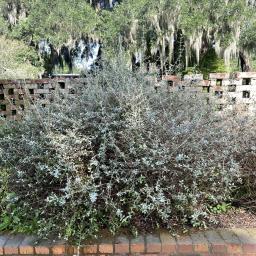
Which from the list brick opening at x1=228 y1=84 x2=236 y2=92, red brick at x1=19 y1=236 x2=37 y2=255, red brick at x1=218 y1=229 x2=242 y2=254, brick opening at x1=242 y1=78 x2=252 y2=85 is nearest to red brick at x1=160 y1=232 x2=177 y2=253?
red brick at x1=218 y1=229 x2=242 y2=254

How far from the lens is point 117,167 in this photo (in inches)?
82.2

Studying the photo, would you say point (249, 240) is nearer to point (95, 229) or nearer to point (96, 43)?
point (95, 229)

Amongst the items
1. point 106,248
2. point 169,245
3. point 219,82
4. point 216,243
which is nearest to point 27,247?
point 106,248

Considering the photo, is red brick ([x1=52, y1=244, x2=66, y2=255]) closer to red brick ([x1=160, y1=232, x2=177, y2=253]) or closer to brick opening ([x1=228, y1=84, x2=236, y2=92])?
red brick ([x1=160, y1=232, x2=177, y2=253])

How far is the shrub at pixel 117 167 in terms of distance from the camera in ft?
6.50

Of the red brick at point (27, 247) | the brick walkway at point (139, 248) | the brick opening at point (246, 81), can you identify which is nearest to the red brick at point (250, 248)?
→ the brick walkway at point (139, 248)

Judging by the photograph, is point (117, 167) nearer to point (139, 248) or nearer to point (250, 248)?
point (139, 248)

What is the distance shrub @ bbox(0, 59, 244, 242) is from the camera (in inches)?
78.0

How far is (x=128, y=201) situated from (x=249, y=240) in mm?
808

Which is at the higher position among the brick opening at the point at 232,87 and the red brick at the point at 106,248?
the brick opening at the point at 232,87

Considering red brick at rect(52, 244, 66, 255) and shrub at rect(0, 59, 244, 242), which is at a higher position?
shrub at rect(0, 59, 244, 242)

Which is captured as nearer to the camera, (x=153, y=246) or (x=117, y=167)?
(x=153, y=246)

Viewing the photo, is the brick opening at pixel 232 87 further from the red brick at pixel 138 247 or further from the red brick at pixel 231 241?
the red brick at pixel 138 247

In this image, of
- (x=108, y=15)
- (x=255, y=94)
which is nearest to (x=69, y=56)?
(x=108, y=15)
